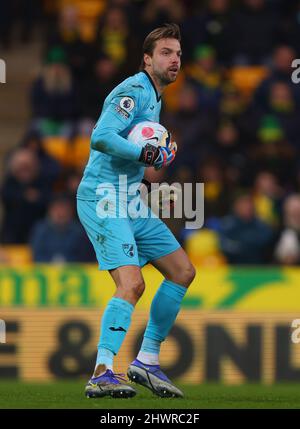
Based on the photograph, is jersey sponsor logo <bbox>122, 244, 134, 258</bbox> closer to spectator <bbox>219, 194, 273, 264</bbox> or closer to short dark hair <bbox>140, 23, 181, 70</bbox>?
short dark hair <bbox>140, 23, 181, 70</bbox>

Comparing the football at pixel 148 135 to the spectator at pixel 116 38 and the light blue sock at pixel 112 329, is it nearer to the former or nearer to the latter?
the light blue sock at pixel 112 329

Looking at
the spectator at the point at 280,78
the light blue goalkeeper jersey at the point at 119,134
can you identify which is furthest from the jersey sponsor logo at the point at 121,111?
the spectator at the point at 280,78

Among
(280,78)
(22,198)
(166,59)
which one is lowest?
(22,198)

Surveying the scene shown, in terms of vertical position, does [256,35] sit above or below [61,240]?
above

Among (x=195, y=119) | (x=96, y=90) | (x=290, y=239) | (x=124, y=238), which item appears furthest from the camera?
(x=96, y=90)

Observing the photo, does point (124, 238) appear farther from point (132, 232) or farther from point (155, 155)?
point (155, 155)

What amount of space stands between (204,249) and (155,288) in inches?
44.5

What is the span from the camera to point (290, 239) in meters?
13.2

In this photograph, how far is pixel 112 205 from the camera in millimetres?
7992

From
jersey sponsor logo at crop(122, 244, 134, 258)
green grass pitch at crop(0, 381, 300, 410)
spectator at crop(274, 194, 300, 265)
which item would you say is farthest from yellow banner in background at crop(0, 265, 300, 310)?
jersey sponsor logo at crop(122, 244, 134, 258)

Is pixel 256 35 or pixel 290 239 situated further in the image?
pixel 256 35

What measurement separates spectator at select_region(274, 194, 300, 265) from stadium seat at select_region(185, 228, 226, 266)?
1.97 ft

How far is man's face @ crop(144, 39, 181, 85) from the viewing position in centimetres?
800

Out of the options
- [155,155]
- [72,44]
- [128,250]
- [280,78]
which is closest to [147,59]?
[155,155]
